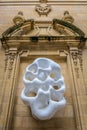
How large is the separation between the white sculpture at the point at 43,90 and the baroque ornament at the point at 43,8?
9.48 feet

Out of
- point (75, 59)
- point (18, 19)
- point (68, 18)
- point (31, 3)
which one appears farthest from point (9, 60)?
point (31, 3)

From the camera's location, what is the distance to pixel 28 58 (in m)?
5.06

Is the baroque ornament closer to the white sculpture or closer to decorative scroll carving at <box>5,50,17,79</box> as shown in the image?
decorative scroll carving at <box>5,50,17,79</box>

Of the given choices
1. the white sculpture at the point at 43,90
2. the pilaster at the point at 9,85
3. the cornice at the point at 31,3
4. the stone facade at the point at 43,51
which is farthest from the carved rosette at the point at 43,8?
the white sculpture at the point at 43,90

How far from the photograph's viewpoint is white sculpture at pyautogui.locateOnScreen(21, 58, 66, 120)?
3.38 m

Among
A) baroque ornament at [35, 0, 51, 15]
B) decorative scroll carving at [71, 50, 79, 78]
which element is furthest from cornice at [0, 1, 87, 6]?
decorative scroll carving at [71, 50, 79, 78]

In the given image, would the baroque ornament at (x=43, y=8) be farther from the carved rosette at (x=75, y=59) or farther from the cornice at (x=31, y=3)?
the carved rosette at (x=75, y=59)

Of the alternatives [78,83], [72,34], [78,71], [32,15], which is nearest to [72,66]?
[78,71]

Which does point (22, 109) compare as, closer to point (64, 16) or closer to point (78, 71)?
point (78, 71)

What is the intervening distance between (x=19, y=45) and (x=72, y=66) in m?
1.48

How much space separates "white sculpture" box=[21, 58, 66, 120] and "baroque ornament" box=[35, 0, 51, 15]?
114 inches

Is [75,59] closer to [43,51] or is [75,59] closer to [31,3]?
[43,51]

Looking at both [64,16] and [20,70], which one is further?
[64,16]

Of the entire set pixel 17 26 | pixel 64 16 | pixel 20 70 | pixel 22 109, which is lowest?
pixel 22 109
